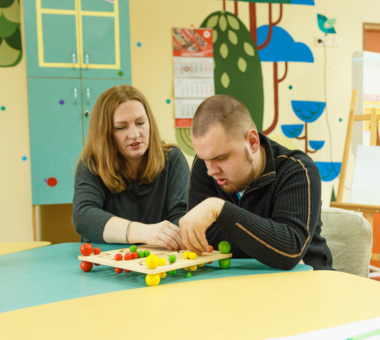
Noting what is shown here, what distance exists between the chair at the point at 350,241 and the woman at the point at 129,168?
1.94ft

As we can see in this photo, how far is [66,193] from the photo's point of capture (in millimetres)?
3070

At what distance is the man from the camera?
1068 millimetres

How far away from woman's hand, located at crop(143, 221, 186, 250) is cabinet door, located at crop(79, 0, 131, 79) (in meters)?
2.10

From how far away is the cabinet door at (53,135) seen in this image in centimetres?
297

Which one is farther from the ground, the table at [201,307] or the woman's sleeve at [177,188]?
the woman's sleeve at [177,188]

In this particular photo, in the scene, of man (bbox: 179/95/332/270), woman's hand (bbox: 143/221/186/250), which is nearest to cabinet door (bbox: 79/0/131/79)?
man (bbox: 179/95/332/270)

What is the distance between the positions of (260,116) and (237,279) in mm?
3110

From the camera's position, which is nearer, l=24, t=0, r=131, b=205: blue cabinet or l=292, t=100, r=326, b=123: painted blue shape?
l=24, t=0, r=131, b=205: blue cabinet

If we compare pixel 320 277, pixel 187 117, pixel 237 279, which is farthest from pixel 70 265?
pixel 187 117

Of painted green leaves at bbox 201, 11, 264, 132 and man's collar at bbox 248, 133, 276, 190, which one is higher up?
painted green leaves at bbox 201, 11, 264, 132

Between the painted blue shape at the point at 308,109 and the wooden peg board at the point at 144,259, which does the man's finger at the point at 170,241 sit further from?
the painted blue shape at the point at 308,109

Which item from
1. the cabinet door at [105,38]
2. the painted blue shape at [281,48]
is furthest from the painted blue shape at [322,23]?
the cabinet door at [105,38]

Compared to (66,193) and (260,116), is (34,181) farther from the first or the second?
(260,116)

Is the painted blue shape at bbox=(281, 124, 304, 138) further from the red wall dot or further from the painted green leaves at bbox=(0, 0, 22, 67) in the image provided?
the painted green leaves at bbox=(0, 0, 22, 67)
